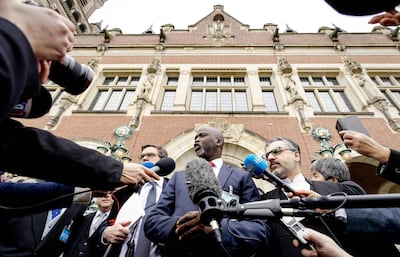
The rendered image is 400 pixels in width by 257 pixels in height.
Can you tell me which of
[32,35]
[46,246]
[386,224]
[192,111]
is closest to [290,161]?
[386,224]

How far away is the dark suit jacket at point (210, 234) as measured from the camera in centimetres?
141

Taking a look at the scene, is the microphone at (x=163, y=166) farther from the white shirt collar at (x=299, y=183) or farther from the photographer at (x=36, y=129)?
the white shirt collar at (x=299, y=183)

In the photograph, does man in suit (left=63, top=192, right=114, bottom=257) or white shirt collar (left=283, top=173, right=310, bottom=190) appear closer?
white shirt collar (left=283, top=173, right=310, bottom=190)

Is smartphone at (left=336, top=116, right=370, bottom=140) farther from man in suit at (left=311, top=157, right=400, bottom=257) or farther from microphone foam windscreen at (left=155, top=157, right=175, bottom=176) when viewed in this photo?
microphone foam windscreen at (left=155, top=157, right=175, bottom=176)

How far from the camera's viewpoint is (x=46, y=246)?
2125 millimetres

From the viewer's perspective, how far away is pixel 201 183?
1.15m

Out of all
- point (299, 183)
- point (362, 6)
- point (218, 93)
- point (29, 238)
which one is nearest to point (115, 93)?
point (218, 93)

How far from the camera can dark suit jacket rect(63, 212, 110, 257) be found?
2332 millimetres

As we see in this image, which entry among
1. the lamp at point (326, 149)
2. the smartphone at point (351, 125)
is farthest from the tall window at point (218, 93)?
the smartphone at point (351, 125)

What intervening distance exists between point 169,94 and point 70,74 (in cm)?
752

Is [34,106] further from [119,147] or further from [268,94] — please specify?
[268,94]

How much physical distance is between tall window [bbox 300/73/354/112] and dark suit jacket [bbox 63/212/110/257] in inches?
299

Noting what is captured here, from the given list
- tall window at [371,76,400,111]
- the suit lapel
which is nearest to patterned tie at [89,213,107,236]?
the suit lapel

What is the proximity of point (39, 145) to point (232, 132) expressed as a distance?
5.88m
